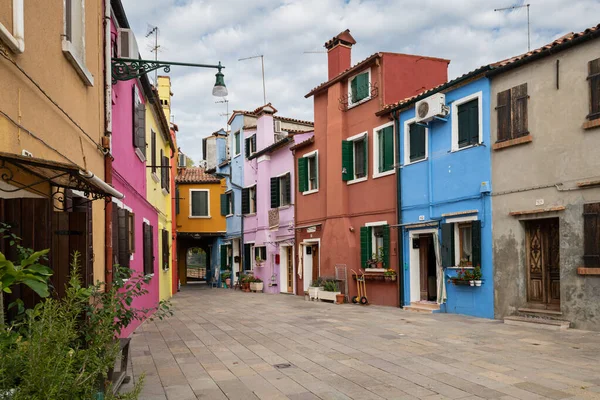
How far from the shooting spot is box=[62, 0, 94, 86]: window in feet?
20.4

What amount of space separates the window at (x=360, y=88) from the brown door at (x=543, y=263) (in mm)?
7242

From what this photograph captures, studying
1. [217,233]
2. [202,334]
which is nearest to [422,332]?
[202,334]

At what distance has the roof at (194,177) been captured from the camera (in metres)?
31.5

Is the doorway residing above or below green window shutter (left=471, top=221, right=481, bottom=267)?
below

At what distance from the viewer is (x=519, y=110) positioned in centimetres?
1163

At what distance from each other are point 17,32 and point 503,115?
10.2 metres

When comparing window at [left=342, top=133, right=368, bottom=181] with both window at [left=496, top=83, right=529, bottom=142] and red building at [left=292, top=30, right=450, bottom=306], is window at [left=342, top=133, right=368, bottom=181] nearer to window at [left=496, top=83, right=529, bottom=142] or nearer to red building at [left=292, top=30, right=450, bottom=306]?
red building at [left=292, top=30, right=450, bottom=306]

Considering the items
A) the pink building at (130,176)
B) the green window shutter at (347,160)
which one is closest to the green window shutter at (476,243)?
the green window shutter at (347,160)

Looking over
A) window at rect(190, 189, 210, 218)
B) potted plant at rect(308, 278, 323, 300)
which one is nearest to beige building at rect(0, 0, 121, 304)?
potted plant at rect(308, 278, 323, 300)

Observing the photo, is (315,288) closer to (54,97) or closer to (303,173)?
(303,173)

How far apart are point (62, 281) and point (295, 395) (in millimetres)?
2732

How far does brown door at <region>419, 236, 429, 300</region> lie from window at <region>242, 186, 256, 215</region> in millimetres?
12616

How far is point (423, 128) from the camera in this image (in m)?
14.8

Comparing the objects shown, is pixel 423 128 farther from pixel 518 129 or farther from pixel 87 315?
pixel 87 315
